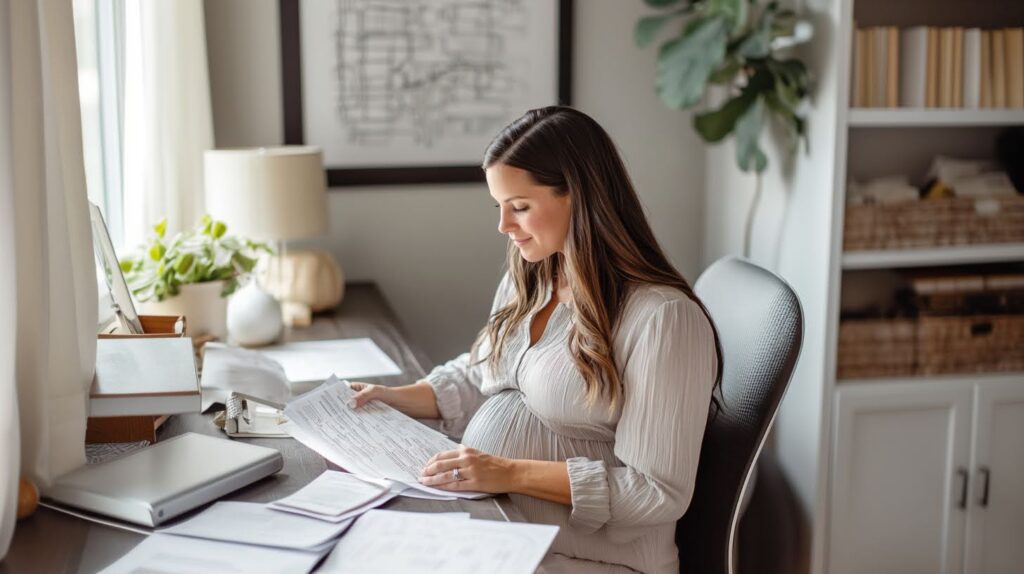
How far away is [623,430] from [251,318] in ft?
3.62

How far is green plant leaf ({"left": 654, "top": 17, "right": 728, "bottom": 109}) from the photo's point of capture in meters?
2.59

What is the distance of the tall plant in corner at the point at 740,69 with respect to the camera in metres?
2.54

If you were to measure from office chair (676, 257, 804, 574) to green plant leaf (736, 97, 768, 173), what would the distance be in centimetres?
103

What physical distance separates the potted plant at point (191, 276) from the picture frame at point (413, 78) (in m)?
0.79

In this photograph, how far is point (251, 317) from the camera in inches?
88.8

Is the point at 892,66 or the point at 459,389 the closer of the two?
the point at 459,389

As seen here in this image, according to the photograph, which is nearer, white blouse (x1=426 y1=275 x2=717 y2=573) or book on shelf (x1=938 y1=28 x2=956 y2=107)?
white blouse (x1=426 y1=275 x2=717 y2=573)

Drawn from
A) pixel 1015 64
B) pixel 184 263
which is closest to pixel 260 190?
pixel 184 263

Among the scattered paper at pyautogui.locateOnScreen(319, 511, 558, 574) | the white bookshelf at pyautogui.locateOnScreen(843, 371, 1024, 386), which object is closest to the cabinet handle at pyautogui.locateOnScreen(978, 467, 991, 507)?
the white bookshelf at pyautogui.locateOnScreen(843, 371, 1024, 386)

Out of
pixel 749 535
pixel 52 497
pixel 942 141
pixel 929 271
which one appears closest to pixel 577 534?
pixel 52 497

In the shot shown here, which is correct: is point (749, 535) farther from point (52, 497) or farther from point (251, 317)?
point (52, 497)

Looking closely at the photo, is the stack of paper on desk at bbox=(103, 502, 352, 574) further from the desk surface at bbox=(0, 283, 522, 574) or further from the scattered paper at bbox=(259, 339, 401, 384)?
the scattered paper at bbox=(259, 339, 401, 384)

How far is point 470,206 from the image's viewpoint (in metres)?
3.04

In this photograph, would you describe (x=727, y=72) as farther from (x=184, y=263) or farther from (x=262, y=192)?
→ (x=184, y=263)
